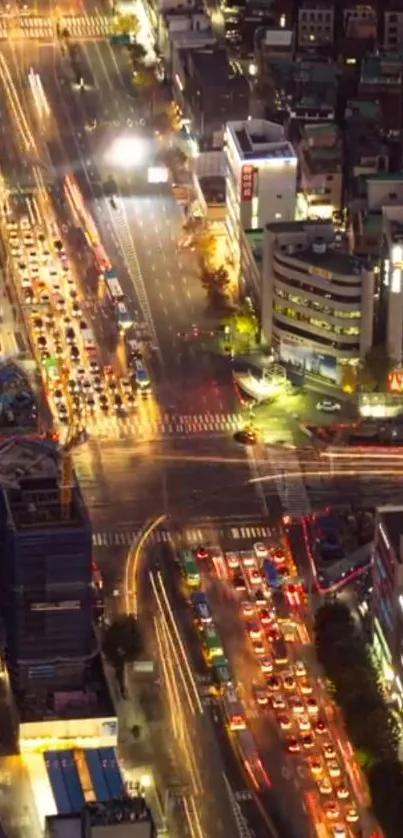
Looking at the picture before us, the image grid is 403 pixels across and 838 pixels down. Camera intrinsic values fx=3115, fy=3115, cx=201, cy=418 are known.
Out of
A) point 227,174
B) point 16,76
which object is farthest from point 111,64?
point 227,174

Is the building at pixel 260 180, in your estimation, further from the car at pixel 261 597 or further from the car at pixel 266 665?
the car at pixel 266 665

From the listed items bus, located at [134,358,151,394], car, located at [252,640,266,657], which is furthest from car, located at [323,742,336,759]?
bus, located at [134,358,151,394]

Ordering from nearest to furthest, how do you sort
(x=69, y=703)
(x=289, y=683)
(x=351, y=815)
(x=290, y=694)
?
1. (x=351, y=815)
2. (x=69, y=703)
3. (x=290, y=694)
4. (x=289, y=683)

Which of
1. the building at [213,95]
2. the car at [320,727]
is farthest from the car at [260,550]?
the building at [213,95]

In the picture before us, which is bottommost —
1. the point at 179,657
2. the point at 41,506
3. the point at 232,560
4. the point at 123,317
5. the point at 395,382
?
the point at 179,657

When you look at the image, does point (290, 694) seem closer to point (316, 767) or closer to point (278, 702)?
point (278, 702)

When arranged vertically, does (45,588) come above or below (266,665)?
above

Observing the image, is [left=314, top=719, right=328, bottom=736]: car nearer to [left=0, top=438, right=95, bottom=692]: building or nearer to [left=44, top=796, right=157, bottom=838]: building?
[left=0, top=438, right=95, bottom=692]: building

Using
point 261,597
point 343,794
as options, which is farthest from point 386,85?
point 343,794

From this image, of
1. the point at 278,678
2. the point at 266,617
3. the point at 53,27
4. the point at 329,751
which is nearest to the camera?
the point at 329,751
